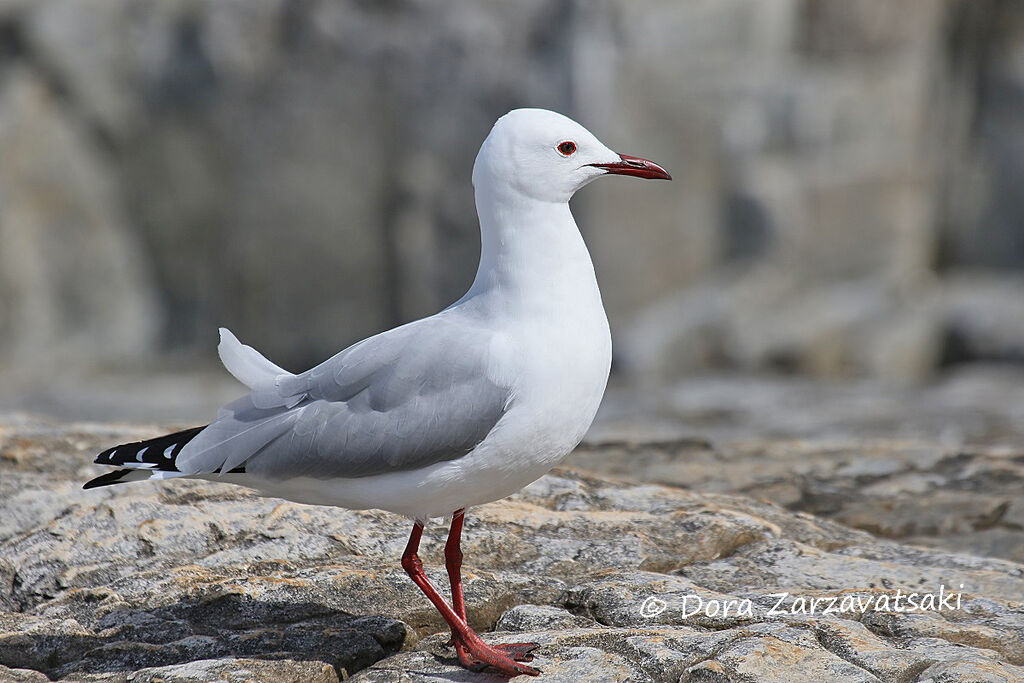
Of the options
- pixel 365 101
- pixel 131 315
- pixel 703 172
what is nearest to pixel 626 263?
pixel 703 172

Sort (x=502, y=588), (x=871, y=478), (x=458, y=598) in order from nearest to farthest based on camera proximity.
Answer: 1. (x=458, y=598)
2. (x=502, y=588)
3. (x=871, y=478)

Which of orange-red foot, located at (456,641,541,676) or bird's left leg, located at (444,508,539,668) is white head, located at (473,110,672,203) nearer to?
bird's left leg, located at (444,508,539,668)

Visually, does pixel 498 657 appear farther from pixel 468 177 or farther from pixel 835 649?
pixel 468 177

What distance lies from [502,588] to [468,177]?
7.21 meters

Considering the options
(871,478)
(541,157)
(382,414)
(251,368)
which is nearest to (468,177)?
(871,478)

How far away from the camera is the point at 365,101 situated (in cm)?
1080

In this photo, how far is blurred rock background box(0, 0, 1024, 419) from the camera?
32.8 feet

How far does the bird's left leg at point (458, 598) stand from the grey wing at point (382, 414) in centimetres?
31

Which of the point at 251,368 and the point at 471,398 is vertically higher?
the point at 251,368

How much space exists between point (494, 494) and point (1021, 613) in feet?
5.01

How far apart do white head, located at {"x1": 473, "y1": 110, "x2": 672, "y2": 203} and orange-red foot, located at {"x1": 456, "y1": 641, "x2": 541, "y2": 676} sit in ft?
3.82

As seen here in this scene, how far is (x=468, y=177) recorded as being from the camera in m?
10.5

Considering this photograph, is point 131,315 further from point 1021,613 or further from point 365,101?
point 1021,613

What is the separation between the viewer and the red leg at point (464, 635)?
3.06 m
